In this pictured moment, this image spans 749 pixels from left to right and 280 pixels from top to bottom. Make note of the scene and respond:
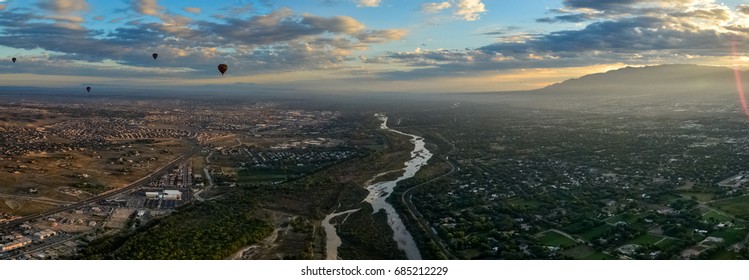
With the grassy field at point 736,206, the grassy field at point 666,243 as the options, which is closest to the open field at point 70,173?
the grassy field at point 666,243

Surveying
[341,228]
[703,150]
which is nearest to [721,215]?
[341,228]

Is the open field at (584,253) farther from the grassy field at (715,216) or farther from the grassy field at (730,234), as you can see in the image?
the grassy field at (715,216)

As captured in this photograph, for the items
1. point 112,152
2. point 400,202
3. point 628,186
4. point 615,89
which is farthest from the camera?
point 615,89

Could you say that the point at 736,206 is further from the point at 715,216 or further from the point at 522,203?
the point at 522,203

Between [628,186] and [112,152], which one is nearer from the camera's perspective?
[628,186]

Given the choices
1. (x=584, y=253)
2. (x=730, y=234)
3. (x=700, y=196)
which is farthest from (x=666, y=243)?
(x=700, y=196)
